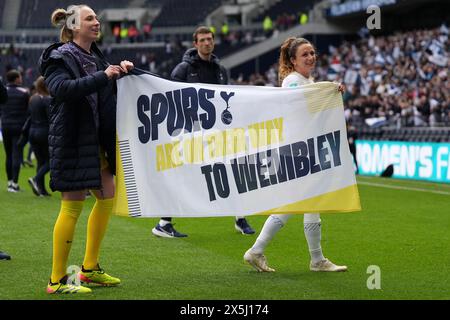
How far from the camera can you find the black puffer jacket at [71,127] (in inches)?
280

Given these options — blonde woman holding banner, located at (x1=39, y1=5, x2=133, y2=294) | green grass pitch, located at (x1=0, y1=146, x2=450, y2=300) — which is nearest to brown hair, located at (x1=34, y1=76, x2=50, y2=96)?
green grass pitch, located at (x1=0, y1=146, x2=450, y2=300)

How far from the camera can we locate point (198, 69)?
11.2 metres

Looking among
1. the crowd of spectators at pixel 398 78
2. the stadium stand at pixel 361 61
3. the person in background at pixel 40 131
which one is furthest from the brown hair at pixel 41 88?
the crowd of spectators at pixel 398 78

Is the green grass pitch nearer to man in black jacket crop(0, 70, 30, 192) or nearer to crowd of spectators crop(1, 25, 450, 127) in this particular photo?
man in black jacket crop(0, 70, 30, 192)

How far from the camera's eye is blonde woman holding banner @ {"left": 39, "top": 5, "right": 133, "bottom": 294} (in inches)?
282

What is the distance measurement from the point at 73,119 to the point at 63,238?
0.82 meters

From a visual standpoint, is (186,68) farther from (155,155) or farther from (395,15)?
(395,15)

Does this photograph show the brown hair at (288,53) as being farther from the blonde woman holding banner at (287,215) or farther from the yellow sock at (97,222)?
the yellow sock at (97,222)

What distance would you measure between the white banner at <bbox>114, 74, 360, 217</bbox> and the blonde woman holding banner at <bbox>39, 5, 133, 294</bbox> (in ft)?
0.88

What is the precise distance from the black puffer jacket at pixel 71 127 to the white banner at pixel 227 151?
1.46 feet

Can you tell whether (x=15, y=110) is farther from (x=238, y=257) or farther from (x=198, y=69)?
(x=238, y=257)

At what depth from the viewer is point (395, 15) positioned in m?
46.2

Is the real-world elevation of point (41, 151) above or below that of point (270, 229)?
above

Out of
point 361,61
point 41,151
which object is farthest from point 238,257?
point 361,61
